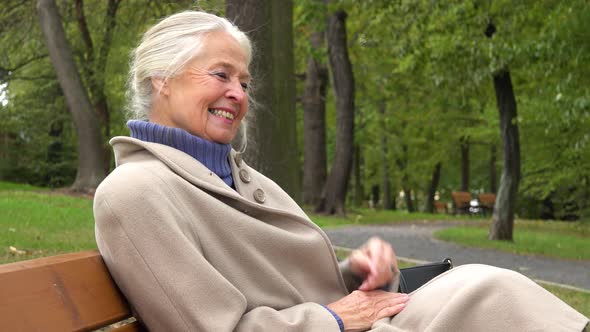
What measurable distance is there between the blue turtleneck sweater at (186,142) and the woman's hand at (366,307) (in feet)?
2.03

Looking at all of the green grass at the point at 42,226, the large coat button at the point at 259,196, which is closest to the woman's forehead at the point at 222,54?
the large coat button at the point at 259,196

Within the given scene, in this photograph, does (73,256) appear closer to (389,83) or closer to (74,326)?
(74,326)

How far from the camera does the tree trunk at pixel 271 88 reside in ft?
23.1

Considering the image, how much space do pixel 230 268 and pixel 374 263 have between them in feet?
1.99

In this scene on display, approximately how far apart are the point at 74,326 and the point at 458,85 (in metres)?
12.7

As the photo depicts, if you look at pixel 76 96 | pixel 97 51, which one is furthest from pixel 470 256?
pixel 97 51

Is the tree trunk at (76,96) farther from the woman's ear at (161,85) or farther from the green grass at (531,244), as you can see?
the woman's ear at (161,85)

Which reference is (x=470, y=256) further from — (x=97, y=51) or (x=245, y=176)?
(x=97, y=51)

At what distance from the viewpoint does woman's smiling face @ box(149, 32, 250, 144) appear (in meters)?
2.70

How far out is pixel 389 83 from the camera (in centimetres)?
2023

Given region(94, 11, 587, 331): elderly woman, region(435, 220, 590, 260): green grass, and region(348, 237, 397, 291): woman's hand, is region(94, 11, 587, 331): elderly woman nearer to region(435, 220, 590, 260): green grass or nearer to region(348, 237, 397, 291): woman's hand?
region(348, 237, 397, 291): woman's hand

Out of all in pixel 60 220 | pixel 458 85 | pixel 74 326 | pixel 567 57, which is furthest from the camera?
pixel 458 85

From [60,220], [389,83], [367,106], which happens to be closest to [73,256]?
[60,220]

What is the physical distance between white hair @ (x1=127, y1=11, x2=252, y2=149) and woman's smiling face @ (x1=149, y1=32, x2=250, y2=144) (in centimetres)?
3
